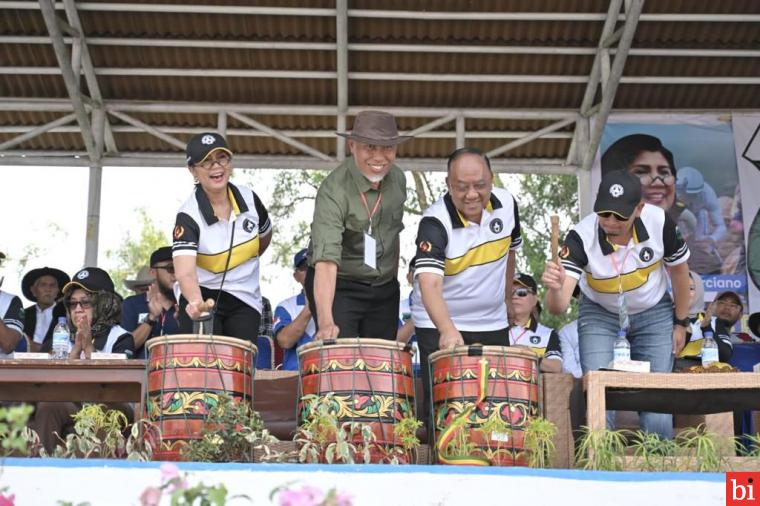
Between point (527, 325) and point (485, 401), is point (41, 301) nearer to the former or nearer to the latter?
point (527, 325)

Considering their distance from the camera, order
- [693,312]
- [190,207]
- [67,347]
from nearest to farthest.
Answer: [190,207] < [67,347] < [693,312]

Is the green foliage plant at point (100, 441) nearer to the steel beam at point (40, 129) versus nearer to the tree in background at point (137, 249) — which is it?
the steel beam at point (40, 129)

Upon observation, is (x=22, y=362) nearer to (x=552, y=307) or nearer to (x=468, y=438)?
(x=468, y=438)

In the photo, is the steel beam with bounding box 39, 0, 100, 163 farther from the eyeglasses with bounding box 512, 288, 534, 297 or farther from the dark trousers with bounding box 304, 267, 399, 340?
the dark trousers with bounding box 304, 267, 399, 340

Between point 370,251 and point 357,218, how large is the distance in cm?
17

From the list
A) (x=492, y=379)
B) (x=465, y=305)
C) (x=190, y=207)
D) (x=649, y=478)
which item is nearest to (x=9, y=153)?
(x=190, y=207)

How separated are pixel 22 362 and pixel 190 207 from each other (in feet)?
3.41

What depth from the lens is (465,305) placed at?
522cm

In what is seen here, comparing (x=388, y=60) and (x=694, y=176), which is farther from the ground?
(x=388, y=60)

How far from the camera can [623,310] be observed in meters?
4.99

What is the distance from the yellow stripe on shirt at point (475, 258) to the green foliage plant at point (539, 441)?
3.59 ft

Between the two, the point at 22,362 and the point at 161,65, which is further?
the point at 161,65

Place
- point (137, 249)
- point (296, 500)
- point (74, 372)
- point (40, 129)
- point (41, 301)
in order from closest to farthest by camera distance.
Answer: point (296, 500), point (74, 372), point (41, 301), point (40, 129), point (137, 249)

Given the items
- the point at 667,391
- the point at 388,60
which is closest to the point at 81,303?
the point at 667,391
